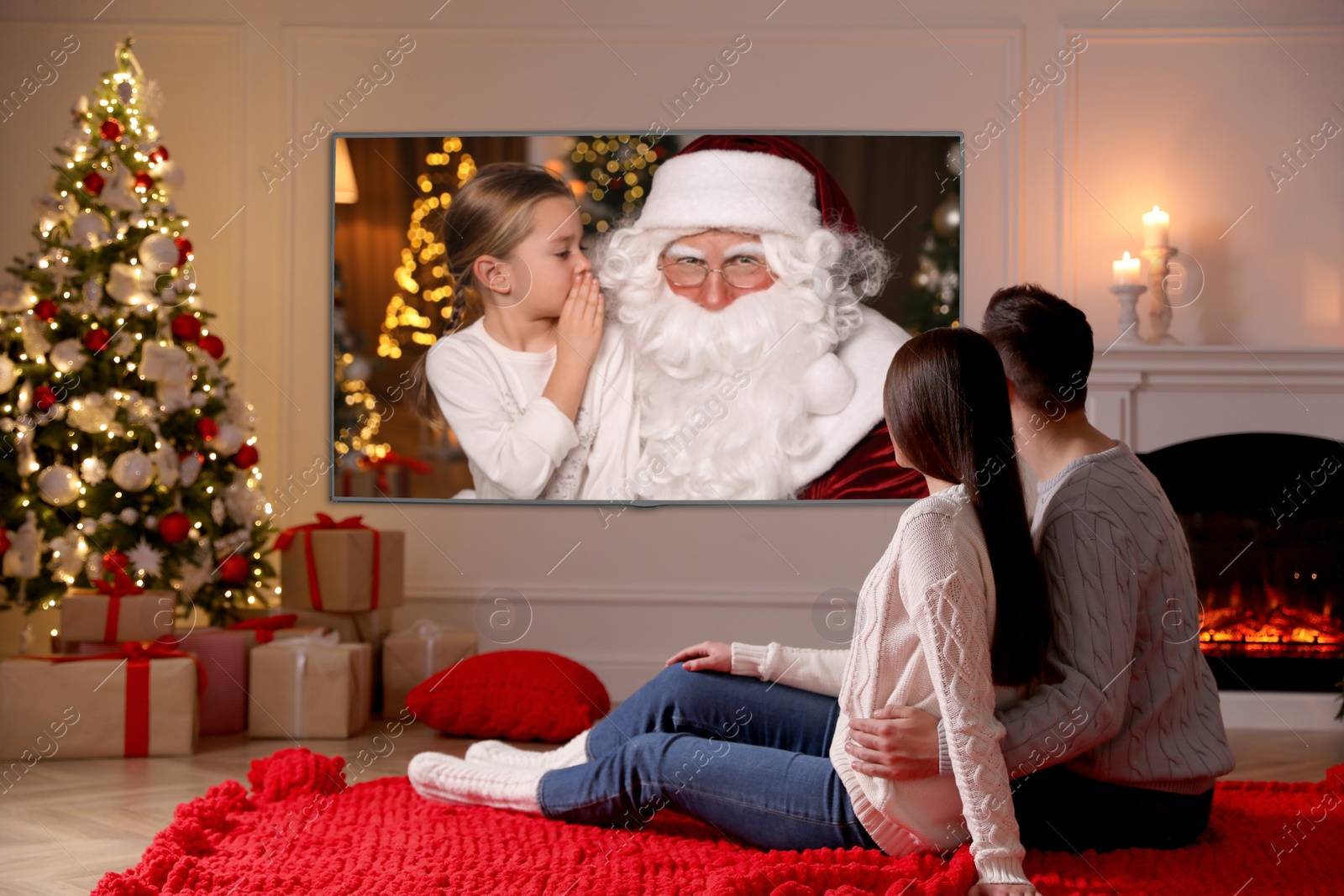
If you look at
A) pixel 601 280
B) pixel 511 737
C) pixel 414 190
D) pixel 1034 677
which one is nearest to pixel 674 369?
pixel 601 280

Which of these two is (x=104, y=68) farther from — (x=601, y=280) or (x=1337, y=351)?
(x=1337, y=351)

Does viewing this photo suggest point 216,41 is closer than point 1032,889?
No

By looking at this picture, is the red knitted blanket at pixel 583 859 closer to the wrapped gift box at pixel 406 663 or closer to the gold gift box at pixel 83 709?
the gold gift box at pixel 83 709

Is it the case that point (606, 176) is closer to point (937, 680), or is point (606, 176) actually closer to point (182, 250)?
point (182, 250)

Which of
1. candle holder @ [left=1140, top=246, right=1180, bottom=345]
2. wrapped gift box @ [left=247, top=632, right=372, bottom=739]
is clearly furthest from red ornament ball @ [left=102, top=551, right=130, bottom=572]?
candle holder @ [left=1140, top=246, right=1180, bottom=345]

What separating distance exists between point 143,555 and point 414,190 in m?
1.51

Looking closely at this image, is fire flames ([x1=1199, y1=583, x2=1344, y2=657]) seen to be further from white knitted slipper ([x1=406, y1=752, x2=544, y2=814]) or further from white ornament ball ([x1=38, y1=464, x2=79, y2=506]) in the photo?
white ornament ball ([x1=38, y1=464, x2=79, y2=506])

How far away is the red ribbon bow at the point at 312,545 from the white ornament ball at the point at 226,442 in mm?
305

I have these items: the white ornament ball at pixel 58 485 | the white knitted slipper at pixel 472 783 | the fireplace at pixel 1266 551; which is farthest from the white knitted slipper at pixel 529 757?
the fireplace at pixel 1266 551

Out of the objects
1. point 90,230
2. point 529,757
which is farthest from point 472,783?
point 90,230

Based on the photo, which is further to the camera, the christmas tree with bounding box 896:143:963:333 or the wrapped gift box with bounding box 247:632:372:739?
the christmas tree with bounding box 896:143:963:333

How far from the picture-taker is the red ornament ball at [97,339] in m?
3.12

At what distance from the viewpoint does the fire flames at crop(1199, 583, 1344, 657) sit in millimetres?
3391

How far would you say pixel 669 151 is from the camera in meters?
3.64
